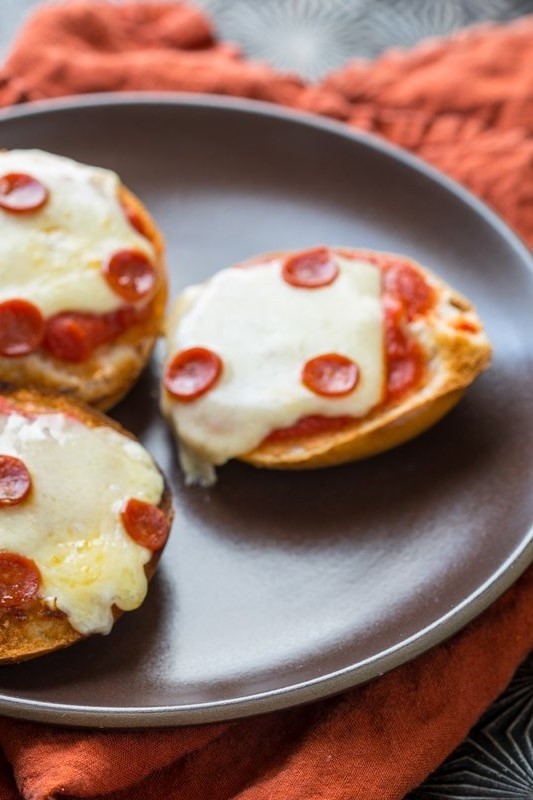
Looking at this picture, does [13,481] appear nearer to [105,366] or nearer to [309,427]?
[105,366]

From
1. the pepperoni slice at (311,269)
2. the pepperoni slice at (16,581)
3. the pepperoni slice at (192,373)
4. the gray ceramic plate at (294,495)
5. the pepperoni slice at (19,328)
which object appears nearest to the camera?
the pepperoni slice at (16,581)

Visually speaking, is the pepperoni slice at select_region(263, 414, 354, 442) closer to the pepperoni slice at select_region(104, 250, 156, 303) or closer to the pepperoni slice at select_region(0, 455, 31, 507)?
the pepperoni slice at select_region(104, 250, 156, 303)

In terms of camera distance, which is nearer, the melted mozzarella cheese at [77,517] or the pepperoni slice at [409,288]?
the melted mozzarella cheese at [77,517]

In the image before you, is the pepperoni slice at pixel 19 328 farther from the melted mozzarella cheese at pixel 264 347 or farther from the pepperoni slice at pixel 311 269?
the pepperoni slice at pixel 311 269

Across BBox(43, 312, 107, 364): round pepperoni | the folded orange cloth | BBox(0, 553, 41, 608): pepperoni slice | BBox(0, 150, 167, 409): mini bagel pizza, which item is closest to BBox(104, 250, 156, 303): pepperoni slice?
BBox(0, 150, 167, 409): mini bagel pizza

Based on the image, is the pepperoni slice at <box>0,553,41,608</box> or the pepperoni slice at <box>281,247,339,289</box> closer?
the pepperoni slice at <box>0,553,41,608</box>

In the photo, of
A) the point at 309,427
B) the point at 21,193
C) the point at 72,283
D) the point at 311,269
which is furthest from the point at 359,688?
the point at 21,193

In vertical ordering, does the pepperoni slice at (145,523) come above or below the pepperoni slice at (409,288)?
below

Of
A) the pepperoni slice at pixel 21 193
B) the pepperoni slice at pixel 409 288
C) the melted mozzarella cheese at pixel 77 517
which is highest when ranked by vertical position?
the pepperoni slice at pixel 409 288

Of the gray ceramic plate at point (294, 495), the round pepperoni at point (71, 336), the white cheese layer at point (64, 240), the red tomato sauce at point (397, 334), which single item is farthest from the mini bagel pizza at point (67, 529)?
the red tomato sauce at point (397, 334)
